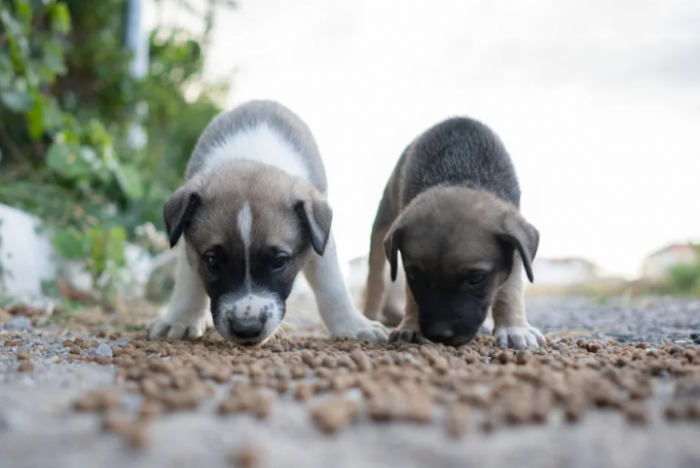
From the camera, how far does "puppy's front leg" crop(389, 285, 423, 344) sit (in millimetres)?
4133

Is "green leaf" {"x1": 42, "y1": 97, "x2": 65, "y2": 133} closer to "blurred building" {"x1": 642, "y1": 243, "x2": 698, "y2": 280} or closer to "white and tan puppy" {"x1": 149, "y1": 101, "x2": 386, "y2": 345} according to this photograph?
"white and tan puppy" {"x1": 149, "y1": 101, "x2": 386, "y2": 345}

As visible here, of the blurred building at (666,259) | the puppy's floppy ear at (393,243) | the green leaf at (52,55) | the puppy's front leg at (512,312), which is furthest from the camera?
the blurred building at (666,259)

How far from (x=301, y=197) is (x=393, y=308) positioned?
206cm

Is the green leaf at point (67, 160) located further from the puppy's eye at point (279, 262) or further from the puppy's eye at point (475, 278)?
the puppy's eye at point (475, 278)

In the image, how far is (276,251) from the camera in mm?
3848

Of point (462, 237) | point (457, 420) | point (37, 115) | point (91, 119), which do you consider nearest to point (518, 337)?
point (462, 237)

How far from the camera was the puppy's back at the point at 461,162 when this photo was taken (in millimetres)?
4484

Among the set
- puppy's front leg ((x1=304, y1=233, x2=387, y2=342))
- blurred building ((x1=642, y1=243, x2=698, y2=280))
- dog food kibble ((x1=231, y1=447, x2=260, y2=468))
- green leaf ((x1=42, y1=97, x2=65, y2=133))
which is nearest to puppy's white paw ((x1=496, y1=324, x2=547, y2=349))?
puppy's front leg ((x1=304, y1=233, x2=387, y2=342))

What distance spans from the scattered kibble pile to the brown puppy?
0.45 metres

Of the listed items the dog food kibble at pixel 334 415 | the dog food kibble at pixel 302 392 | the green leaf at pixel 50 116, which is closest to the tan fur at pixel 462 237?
the dog food kibble at pixel 302 392

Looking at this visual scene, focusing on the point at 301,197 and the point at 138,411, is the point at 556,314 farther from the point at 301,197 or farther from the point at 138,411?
→ the point at 138,411

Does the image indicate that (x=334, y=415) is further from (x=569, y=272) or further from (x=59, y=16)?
(x=569, y=272)

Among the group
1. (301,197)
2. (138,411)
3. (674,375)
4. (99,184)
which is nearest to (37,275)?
(99,184)

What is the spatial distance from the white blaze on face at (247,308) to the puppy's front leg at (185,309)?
2.60 feet
